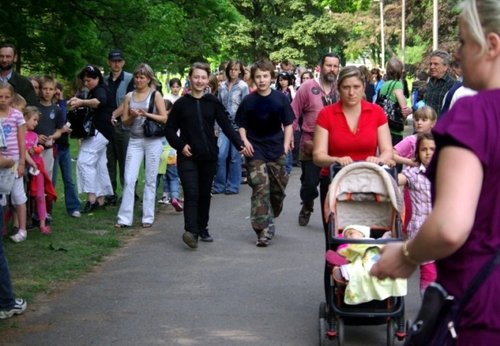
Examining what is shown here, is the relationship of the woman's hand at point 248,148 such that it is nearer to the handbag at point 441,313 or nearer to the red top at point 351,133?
the red top at point 351,133

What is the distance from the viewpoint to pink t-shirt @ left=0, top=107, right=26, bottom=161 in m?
9.06

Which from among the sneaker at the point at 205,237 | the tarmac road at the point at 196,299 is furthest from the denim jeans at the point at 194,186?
the tarmac road at the point at 196,299

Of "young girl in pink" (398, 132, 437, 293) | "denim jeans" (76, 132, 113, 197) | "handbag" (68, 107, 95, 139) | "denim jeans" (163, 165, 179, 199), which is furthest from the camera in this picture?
"denim jeans" (163, 165, 179, 199)

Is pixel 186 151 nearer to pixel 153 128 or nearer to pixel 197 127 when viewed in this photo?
pixel 197 127

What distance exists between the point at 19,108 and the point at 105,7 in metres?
5.42

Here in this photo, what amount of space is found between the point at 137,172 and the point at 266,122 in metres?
2.02

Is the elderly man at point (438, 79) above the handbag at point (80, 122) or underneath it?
above

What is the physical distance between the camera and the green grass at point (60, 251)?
8.11 metres

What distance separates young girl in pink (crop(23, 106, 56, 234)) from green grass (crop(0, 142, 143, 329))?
26cm

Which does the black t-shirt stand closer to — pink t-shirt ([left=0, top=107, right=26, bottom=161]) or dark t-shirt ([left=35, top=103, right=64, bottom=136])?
dark t-shirt ([left=35, top=103, right=64, bottom=136])

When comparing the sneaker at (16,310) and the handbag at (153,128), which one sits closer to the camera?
the sneaker at (16,310)

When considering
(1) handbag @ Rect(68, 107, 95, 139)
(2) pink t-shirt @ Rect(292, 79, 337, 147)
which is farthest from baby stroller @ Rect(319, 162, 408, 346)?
(1) handbag @ Rect(68, 107, 95, 139)

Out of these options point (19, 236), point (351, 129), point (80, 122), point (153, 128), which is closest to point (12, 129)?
point (19, 236)

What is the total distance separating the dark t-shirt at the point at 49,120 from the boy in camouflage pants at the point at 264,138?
2408 millimetres
